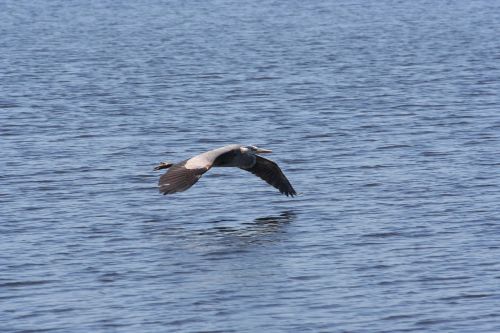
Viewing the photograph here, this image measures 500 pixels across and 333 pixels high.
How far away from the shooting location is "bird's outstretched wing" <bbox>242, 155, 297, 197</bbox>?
2050 centimetres

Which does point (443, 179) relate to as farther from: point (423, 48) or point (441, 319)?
point (423, 48)

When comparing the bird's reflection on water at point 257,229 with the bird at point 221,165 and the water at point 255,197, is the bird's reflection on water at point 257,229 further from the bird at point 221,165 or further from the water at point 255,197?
the bird at point 221,165

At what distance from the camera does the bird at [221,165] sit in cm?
1767

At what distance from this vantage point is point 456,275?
15.9m

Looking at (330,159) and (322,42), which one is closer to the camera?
(330,159)

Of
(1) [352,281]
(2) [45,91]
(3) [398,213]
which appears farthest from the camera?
(2) [45,91]

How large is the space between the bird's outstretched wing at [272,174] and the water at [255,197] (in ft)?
1.22

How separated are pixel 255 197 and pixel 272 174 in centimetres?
71

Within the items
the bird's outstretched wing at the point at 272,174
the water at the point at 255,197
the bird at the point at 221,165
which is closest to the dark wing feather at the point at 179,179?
the bird at the point at 221,165

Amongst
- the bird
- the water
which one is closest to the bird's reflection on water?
the water

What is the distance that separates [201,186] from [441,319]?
28.2 feet

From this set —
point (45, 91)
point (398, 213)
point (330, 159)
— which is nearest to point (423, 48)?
point (45, 91)

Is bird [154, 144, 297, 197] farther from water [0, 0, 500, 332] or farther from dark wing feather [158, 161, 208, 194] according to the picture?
water [0, 0, 500, 332]

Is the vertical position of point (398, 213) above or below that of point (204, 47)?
above
